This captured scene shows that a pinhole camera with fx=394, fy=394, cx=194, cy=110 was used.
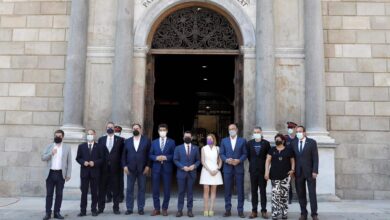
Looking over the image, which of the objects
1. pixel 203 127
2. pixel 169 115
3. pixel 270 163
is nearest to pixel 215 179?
pixel 270 163

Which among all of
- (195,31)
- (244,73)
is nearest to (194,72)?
(195,31)

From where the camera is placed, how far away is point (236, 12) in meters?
11.0

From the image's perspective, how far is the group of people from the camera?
780 cm

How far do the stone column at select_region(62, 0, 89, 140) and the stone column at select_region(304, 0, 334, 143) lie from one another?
19.9 ft

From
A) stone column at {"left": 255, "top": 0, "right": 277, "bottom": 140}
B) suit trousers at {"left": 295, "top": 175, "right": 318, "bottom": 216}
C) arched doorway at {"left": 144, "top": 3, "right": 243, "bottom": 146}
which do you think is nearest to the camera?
suit trousers at {"left": 295, "top": 175, "right": 318, "bottom": 216}

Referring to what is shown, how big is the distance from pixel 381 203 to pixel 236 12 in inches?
248

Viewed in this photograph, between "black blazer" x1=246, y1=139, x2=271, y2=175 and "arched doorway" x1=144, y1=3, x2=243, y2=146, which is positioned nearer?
"black blazer" x1=246, y1=139, x2=271, y2=175

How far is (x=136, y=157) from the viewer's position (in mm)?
8297

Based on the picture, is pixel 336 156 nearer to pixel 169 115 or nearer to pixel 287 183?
pixel 287 183

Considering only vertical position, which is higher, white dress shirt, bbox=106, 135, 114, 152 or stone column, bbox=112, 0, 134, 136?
stone column, bbox=112, 0, 134, 136

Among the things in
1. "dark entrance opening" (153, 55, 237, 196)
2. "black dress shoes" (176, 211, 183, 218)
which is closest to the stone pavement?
"black dress shoes" (176, 211, 183, 218)

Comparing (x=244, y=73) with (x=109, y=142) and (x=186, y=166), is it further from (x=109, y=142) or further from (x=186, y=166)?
(x=109, y=142)

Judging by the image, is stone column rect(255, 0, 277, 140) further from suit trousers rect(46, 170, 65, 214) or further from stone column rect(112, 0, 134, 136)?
suit trousers rect(46, 170, 65, 214)

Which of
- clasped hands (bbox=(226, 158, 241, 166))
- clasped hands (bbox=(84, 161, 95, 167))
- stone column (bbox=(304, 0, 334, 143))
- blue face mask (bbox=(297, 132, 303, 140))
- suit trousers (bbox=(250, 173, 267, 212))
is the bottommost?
suit trousers (bbox=(250, 173, 267, 212))
